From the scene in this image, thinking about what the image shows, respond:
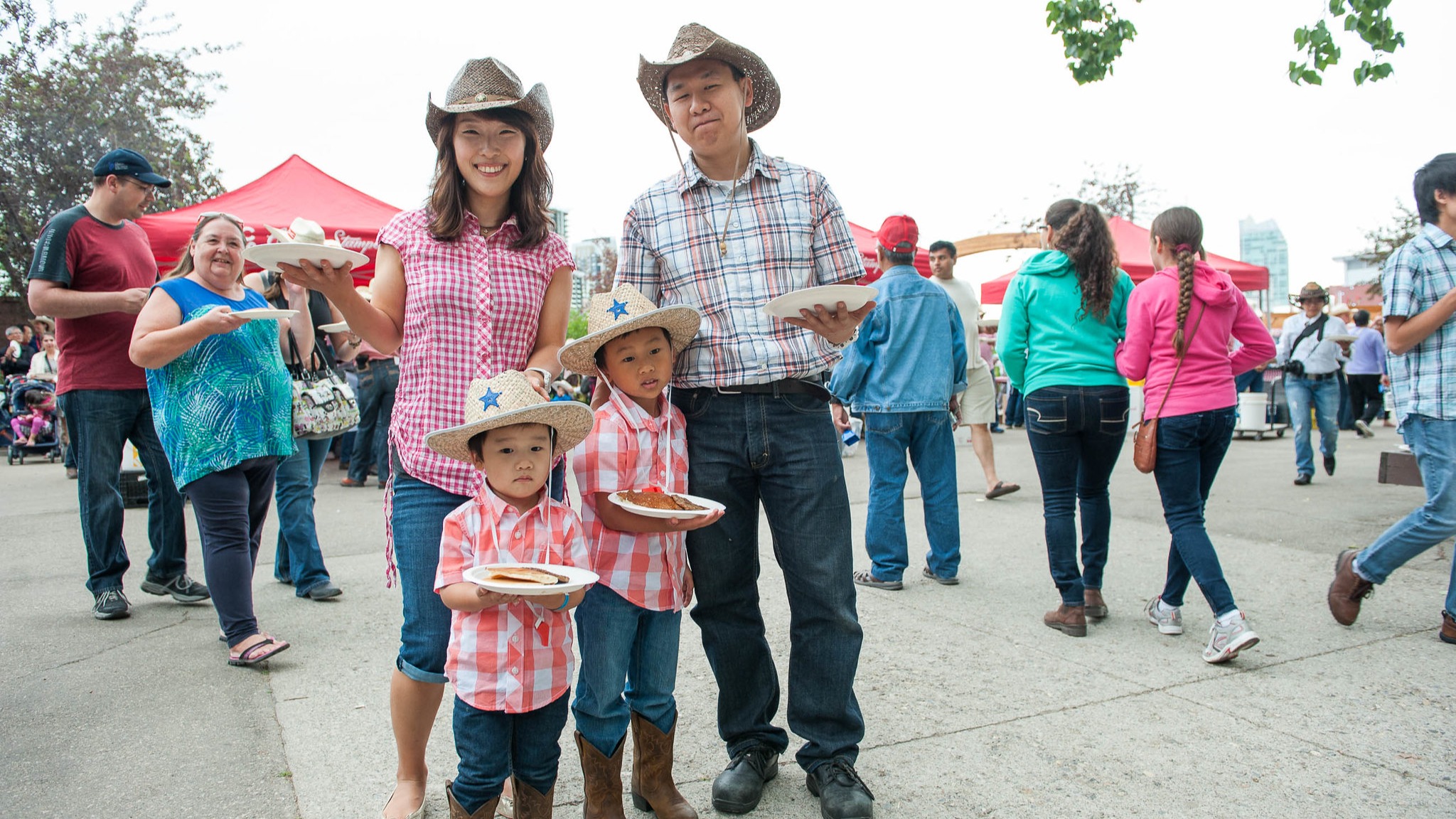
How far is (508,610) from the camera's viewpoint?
2.38m

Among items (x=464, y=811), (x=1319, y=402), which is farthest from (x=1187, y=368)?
(x=1319, y=402)

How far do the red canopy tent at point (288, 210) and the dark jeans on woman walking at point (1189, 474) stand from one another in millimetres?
7078

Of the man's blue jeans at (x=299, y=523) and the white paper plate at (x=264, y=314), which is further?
the man's blue jeans at (x=299, y=523)

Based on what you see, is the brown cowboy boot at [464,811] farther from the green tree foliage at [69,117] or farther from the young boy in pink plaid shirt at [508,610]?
the green tree foliage at [69,117]

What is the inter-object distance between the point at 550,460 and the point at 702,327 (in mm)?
645

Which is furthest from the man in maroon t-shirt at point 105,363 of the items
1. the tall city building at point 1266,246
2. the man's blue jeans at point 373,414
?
the tall city building at point 1266,246

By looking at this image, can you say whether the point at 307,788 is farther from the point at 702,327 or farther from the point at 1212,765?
the point at 1212,765

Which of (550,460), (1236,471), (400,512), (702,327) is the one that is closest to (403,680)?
(400,512)

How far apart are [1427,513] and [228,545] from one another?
526 cm

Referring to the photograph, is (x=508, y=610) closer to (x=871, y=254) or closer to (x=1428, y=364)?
(x=1428, y=364)

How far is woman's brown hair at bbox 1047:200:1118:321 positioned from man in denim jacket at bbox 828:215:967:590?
3.21 feet

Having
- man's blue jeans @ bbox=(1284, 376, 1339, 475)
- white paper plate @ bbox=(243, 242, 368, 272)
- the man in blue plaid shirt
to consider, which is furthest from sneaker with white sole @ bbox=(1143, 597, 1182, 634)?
man's blue jeans @ bbox=(1284, 376, 1339, 475)

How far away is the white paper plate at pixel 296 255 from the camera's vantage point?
90.7 inches

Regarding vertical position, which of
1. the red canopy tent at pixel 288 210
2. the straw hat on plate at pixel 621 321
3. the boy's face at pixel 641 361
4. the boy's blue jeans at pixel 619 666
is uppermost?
the red canopy tent at pixel 288 210
